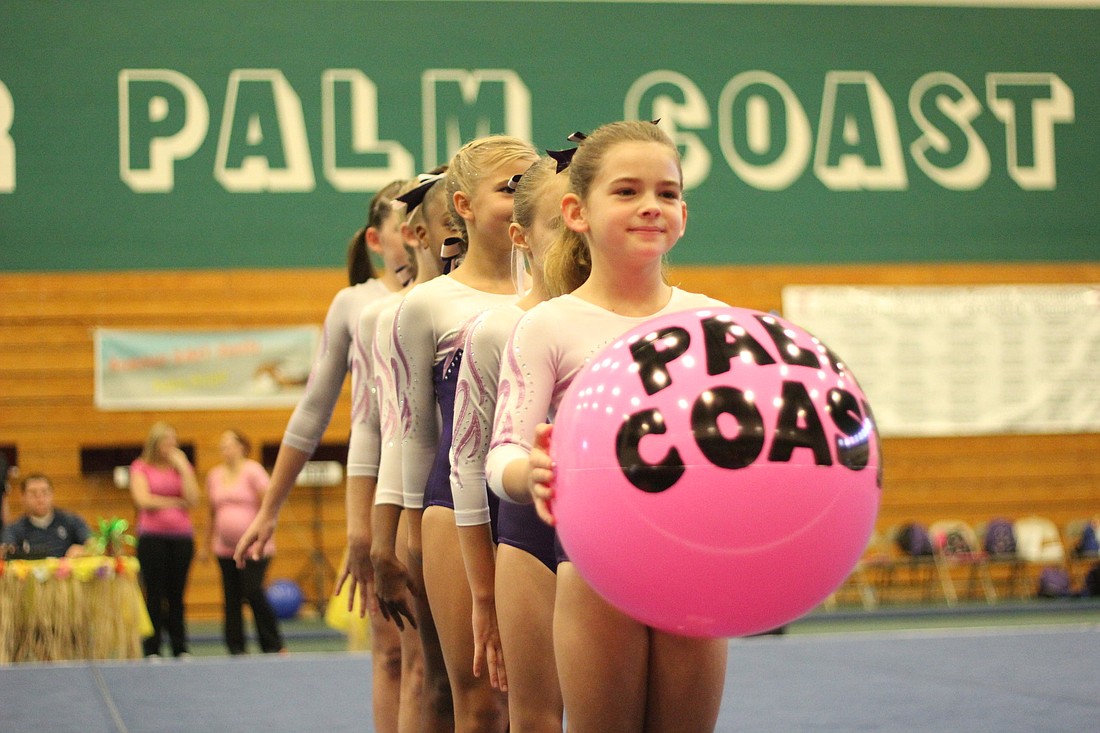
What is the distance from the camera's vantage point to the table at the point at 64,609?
7.92m

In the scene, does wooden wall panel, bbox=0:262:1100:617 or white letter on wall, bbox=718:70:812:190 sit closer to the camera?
wooden wall panel, bbox=0:262:1100:617

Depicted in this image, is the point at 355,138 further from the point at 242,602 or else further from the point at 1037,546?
the point at 1037,546

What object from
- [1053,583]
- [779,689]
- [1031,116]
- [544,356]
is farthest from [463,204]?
[1031,116]

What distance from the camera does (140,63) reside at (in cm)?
1134

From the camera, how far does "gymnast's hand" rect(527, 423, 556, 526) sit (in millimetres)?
2141

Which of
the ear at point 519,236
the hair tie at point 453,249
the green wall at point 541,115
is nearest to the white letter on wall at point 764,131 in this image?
the green wall at point 541,115

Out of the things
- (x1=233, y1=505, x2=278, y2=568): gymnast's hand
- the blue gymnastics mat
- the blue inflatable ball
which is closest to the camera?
(x1=233, y1=505, x2=278, y2=568): gymnast's hand

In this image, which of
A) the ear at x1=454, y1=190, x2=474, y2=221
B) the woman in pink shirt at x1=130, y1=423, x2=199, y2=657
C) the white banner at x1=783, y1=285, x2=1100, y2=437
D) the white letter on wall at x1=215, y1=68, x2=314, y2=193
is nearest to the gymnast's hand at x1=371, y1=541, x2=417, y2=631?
the ear at x1=454, y1=190, x2=474, y2=221

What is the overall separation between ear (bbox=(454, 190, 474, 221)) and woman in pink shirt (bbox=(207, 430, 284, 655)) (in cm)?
559

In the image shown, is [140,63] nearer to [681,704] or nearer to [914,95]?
[914,95]

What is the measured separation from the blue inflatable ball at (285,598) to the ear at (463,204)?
8437mm

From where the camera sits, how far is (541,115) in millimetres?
11859

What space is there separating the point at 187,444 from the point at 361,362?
7.85m

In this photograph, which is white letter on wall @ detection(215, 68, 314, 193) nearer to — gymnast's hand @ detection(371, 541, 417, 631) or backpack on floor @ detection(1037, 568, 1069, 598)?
backpack on floor @ detection(1037, 568, 1069, 598)
